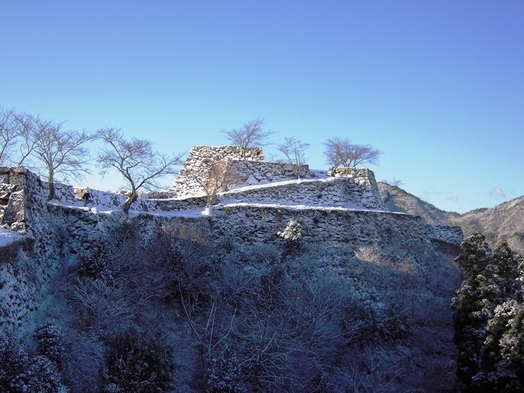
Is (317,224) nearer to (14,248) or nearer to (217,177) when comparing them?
(217,177)

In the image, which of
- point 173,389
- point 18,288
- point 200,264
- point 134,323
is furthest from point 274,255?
point 18,288

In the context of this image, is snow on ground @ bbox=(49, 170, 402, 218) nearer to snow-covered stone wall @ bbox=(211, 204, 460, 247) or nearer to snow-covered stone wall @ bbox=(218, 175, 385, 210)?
snow-covered stone wall @ bbox=(218, 175, 385, 210)

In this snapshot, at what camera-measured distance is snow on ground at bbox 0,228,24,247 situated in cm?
1282

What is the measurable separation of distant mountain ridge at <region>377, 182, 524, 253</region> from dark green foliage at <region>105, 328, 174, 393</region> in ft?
103

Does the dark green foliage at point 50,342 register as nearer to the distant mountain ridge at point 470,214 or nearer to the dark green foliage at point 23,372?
the dark green foliage at point 23,372

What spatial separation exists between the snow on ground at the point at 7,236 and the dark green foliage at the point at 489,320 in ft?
40.1

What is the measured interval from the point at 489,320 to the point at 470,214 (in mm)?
43923

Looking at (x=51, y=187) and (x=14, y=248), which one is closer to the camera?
(x=14, y=248)

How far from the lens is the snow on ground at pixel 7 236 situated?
12.8 meters

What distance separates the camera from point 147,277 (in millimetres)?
16547

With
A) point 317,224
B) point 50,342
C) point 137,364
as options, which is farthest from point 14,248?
point 317,224

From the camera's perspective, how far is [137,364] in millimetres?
12422

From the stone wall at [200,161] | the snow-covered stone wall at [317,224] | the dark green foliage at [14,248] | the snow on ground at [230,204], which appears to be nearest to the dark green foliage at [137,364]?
the dark green foliage at [14,248]

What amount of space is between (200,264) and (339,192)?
11810 millimetres
